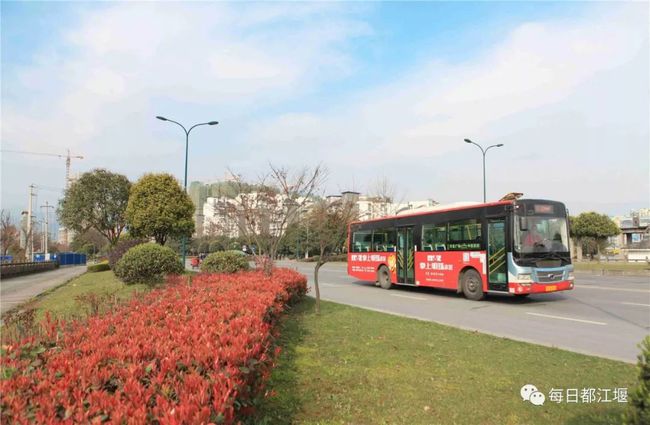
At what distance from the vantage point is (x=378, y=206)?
4081 centimetres

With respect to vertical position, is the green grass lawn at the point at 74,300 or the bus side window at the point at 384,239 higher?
the bus side window at the point at 384,239

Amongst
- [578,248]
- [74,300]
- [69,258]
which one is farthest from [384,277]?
[69,258]

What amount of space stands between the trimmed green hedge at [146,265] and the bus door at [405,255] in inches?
323

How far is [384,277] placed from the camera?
17.5 metres

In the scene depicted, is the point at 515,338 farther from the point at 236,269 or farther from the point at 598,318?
the point at 236,269

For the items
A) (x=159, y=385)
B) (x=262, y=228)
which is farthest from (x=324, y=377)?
(x=262, y=228)

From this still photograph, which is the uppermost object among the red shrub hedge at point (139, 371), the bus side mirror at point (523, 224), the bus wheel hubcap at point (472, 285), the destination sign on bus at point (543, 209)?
the destination sign on bus at point (543, 209)

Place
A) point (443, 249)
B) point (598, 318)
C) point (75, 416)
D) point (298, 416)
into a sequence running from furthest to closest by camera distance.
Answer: point (443, 249), point (598, 318), point (298, 416), point (75, 416)

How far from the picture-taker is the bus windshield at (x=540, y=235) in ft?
38.9

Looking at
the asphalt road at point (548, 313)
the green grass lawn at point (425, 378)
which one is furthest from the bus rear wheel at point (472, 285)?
the green grass lawn at point (425, 378)

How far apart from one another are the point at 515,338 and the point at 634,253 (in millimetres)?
44185

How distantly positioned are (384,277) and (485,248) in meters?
5.44

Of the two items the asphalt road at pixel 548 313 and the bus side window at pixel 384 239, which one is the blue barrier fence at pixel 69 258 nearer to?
the bus side window at pixel 384 239

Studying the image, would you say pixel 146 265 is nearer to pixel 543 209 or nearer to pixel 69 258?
pixel 543 209
